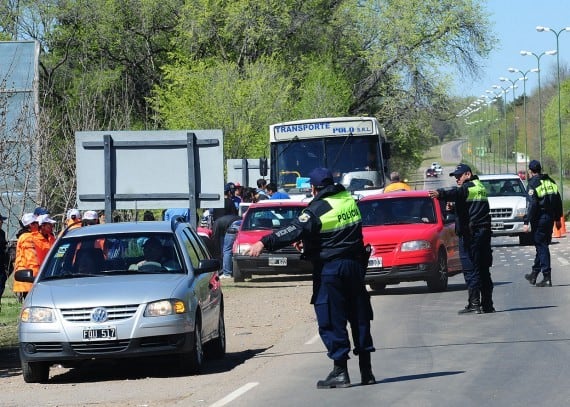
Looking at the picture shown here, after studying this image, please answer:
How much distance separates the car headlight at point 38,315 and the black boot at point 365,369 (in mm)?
2923

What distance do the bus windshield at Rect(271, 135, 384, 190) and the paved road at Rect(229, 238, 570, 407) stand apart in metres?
10.6

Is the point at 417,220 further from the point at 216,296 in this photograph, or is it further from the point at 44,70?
the point at 44,70

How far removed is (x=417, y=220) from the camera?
73.2ft

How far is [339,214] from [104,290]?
257 cm

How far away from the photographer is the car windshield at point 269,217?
86.5 ft

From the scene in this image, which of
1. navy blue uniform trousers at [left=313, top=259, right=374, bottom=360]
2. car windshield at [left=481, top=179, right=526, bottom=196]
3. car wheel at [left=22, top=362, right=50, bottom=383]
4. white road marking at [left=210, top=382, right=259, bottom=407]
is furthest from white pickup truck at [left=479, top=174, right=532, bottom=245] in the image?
navy blue uniform trousers at [left=313, top=259, right=374, bottom=360]

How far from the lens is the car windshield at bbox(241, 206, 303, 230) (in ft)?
86.5

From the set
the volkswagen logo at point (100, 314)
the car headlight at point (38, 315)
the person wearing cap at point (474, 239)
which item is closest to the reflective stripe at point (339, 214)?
the volkswagen logo at point (100, 314)

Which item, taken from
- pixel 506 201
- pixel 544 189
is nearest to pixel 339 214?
pixel 544 189

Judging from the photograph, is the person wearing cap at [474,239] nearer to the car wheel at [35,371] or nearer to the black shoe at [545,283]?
the black shoe at [545,283]

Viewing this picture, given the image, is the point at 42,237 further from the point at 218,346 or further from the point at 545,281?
the point at 545,281

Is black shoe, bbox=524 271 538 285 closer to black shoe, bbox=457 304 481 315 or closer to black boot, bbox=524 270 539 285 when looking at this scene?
black boot, bbox=524 270 539 285

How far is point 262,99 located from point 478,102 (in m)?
121

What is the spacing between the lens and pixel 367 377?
36.6 feet
